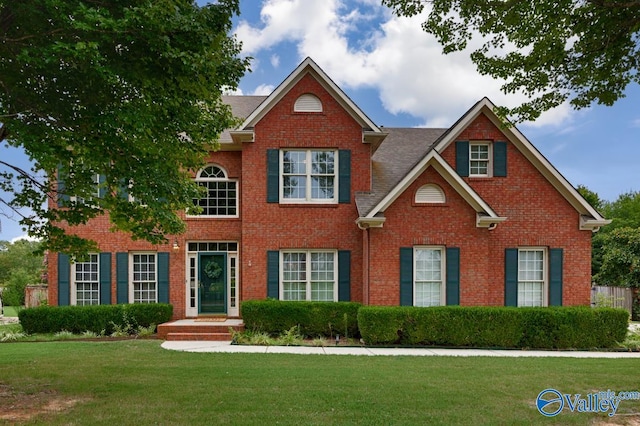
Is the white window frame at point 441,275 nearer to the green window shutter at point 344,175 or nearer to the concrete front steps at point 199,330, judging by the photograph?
the green window shutter at point 344,175

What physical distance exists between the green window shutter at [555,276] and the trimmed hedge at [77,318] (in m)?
13.9

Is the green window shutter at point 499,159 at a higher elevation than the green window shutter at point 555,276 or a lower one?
higher

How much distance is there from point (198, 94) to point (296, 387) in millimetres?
5243

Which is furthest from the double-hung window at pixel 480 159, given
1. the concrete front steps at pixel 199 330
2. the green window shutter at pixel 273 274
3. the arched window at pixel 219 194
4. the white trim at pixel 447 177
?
the concrete front steps at pixel 199 330

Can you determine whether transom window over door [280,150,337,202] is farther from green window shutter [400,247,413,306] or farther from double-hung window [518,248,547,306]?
double-hung window [518,248,547,306]

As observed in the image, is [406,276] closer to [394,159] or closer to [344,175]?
[344,175]

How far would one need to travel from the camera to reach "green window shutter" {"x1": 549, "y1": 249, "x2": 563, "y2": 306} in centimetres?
1376

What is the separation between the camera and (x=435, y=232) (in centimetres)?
1288

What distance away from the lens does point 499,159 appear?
14.3 meters

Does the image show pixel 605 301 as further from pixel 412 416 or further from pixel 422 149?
pixel 412 416

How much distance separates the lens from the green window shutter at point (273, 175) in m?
13.9

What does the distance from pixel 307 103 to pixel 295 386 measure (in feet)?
31.6

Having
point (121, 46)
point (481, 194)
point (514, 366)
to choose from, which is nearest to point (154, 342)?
point (121, 46)

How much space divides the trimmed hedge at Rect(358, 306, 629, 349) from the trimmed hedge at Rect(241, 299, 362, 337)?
3.34 feet
